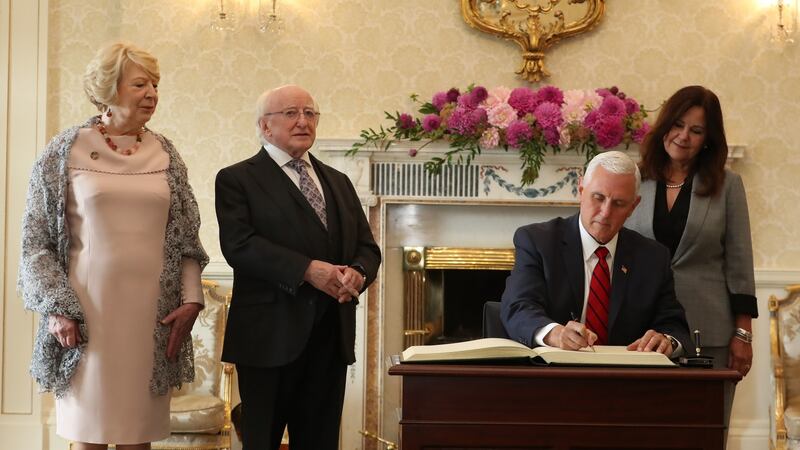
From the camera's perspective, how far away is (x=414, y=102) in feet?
17.0

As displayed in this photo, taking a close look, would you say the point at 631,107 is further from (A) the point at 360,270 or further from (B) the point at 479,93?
(A) the point at 360,270

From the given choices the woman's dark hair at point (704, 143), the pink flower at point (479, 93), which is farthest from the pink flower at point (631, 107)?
the woman's dark hair at point (704, 143)

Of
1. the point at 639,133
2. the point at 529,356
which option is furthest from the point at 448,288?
the point at 529,356

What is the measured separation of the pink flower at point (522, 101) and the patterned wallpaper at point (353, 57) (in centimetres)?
32

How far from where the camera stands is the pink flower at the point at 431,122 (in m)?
4.88

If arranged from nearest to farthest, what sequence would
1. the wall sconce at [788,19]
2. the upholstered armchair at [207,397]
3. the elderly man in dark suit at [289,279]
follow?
the elderly man in dark suit at [289,279] < the upholstered armchair at [207,397] < the wall sconce at [788,19]

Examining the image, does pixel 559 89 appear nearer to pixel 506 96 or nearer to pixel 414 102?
pixel 506 96

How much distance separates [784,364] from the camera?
4.68 m

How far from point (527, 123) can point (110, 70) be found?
2.41 m

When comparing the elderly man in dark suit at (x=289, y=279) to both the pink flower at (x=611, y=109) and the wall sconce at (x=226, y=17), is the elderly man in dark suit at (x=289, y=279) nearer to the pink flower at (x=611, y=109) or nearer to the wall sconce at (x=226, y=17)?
the pink flower at (x=611, y=109)

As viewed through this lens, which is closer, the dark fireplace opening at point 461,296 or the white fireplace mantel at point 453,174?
the white fireplace mantel at point 453,174

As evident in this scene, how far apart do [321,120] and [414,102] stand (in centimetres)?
50

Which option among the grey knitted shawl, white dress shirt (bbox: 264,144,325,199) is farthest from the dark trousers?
white dress shirt (bbox: 264,144,325,199)

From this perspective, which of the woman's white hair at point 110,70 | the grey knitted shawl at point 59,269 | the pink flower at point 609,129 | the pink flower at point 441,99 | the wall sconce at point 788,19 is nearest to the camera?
the grey knitted shawl at point 59,269
